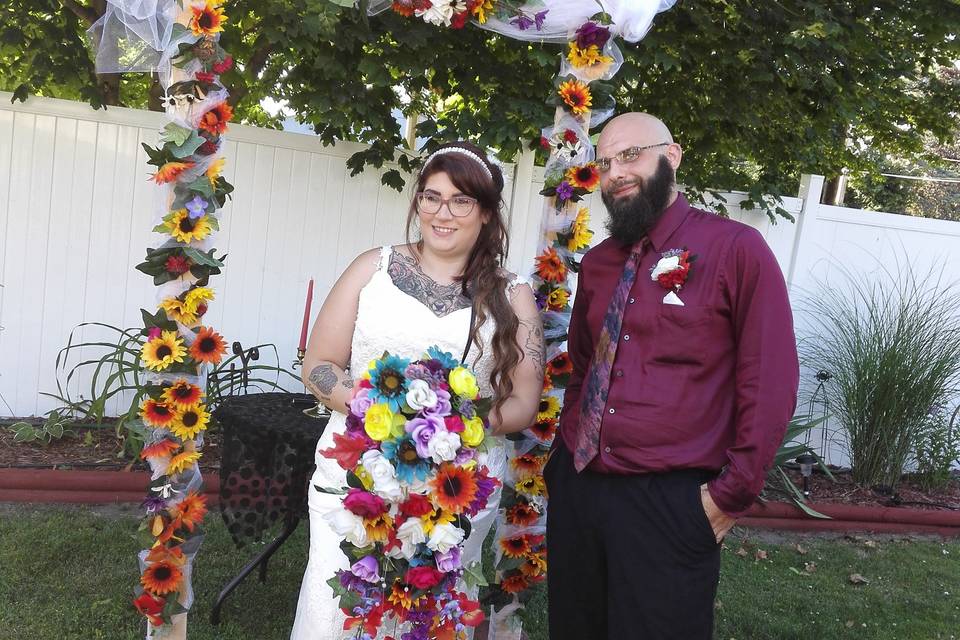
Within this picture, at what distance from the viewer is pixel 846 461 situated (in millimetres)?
6406

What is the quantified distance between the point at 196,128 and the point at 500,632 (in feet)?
7.65

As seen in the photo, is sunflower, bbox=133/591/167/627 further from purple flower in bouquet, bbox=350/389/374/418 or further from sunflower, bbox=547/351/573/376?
sunflower, bbox=547/351/573/376

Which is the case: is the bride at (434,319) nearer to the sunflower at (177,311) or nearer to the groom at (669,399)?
the groom at (669,399)

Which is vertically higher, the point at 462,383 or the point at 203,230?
the point at 203,230

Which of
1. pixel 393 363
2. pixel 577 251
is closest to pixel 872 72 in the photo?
pixel 577 251

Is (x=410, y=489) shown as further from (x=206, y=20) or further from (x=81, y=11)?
(x=81, y=11)

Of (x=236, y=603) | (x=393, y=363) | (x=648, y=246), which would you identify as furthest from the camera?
(x=236, y=603)

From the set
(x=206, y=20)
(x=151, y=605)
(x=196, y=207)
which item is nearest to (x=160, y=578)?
(x=151, y=605)

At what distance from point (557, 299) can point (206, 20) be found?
165cm

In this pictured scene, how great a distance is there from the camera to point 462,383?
216 centimetres

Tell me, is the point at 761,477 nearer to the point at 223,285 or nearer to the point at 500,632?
the point at 500,632

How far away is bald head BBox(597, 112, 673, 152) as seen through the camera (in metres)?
2.45

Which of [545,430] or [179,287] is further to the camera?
[545,430]

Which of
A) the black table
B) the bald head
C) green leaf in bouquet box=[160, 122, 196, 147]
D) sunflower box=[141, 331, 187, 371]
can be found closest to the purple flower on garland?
green leaf in bouquet box=[160, 122, 196, 147]
